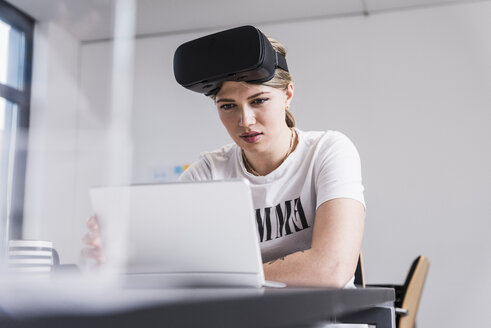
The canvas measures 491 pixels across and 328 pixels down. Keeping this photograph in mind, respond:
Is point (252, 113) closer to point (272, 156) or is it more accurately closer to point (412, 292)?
point (272, 156)

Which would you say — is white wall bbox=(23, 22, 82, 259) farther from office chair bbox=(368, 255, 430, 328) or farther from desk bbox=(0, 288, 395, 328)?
desk bbox=(0, 288, 395, 328)

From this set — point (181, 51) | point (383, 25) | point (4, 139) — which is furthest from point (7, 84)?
point (181, 51)

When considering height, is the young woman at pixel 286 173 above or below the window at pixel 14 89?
below

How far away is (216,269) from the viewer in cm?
76

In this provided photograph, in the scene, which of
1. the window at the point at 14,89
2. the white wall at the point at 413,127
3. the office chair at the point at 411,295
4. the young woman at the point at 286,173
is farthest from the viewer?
the window at the point at 14,89

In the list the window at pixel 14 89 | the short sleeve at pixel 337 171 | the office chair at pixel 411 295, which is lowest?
the office chair at pixel 411 295

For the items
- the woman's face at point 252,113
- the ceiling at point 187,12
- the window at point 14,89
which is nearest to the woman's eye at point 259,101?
the woman's face at point 252,113

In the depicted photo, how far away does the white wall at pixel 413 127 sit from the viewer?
12.5ft

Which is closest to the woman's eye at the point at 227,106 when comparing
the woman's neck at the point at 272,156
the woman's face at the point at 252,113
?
the woman's face at the point at 252,113

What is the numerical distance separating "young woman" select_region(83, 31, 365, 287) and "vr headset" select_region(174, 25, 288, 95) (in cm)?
6

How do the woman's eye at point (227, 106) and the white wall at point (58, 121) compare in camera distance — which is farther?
the white wall at point (58, 121)

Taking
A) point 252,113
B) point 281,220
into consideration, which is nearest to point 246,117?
point 252,113

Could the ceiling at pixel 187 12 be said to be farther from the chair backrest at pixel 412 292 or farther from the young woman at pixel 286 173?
the young woman at pixel 286 173

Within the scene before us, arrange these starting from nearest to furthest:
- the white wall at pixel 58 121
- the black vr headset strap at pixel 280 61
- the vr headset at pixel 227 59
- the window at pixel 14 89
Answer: the vr headset at pixel 227 59 → the black vr headset strap at pixel 280 61 → the window at pixel 14 89 → the white wall at pixel 58 121
